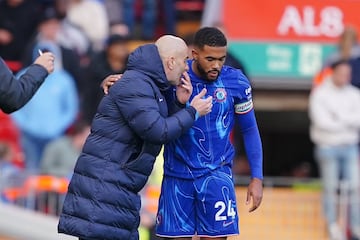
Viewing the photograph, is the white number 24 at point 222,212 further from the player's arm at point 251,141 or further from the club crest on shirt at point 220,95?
the club crest on shirt at point 220,95

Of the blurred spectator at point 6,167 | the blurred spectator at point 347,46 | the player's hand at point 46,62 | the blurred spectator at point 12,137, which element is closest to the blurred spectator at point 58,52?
the blurred spectator at point 12,137

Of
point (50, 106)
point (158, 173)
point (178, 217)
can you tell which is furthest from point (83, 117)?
point (178, 217)

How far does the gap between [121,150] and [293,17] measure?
7.78 meters

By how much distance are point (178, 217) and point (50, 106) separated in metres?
5.68

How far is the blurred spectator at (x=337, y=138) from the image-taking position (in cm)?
1441

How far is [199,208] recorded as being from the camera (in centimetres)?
916

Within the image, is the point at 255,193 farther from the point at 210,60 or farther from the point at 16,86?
the point at 16,86

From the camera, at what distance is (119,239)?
349 inches

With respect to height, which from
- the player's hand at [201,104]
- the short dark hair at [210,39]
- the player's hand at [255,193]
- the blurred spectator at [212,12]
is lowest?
the player's hand at [255,193]

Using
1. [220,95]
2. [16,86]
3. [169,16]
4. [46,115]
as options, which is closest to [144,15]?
[169,16]

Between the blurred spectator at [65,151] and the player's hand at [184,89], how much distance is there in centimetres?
519

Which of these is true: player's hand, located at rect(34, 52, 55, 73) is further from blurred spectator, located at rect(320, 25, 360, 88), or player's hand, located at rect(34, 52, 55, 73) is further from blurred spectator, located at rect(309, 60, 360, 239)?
blurred spectator, located at rect(320, 25, 360, 88)

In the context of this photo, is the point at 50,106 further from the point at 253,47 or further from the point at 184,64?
the point at 184,64

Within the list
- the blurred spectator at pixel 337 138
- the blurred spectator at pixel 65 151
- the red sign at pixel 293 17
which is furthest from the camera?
the red sign at pixel 293 17
